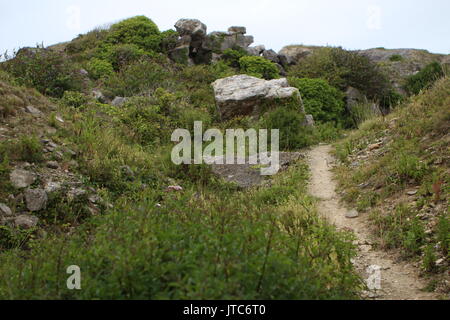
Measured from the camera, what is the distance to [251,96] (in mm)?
14406

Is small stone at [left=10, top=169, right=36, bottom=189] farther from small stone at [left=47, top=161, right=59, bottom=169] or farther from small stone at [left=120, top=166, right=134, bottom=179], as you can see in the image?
small stone at [left=120, top=166, right=134, bottom=179]

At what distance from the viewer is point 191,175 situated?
10031 millimetres

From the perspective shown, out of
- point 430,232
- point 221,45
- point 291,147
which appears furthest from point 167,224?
point 221,45

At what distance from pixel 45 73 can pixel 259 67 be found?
33.6ft

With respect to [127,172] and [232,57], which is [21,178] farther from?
[232,57]

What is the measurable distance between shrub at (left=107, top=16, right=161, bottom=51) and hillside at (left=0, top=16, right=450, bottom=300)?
0.08 metres

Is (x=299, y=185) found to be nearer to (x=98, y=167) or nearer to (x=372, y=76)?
(x=98, y=167)

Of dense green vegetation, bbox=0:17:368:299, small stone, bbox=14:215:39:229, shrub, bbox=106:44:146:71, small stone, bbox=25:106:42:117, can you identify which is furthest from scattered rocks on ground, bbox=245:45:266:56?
small stone, bbox=14:215:39:229

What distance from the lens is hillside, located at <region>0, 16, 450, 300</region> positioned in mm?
3393

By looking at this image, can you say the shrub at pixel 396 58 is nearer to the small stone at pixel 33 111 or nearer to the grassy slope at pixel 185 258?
the grassy slope at pixel 185 258

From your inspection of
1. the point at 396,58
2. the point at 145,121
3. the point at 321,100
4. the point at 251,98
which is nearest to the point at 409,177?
the point at 251,98

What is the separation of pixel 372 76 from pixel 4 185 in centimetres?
1590

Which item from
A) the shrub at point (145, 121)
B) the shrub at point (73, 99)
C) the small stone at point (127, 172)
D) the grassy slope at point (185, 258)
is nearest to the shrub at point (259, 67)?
the shrub at point (145, 121)

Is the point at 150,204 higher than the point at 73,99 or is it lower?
lower
